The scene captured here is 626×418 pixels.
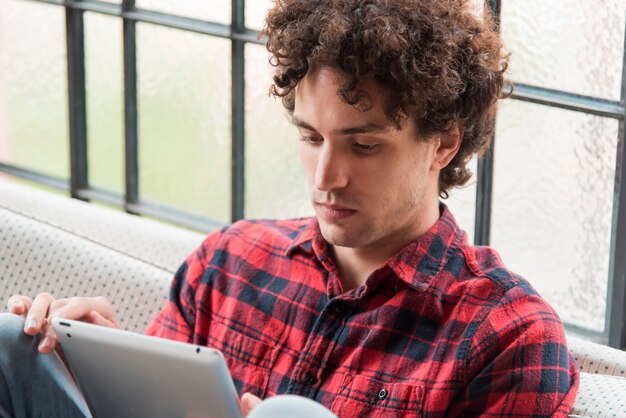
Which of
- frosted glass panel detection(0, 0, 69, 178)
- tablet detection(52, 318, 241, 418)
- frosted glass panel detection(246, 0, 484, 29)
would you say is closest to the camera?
tablet detection(52, 318, 241, 418)

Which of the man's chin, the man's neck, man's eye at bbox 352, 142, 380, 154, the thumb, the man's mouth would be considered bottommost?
the thumb

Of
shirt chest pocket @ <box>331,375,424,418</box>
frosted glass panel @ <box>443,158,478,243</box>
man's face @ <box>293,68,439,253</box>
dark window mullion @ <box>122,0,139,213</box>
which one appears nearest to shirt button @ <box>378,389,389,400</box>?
shirt chest pocket @ <box>331,375,424,418</box>

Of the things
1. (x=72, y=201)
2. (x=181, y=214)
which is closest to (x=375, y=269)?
(x=72, y=201)

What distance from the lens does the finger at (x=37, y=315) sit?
160 cm

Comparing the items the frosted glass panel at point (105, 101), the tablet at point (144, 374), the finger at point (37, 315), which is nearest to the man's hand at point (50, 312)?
the finger at point (37, 315)

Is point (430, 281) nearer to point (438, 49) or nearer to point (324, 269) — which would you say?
point (324, 269)

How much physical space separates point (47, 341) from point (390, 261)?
52 cm

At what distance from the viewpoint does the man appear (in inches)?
58.7

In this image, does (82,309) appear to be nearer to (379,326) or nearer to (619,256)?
(379,326)

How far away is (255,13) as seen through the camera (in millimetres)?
2502

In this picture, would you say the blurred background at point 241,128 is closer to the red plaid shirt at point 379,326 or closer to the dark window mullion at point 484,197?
the dark window mullion at point 484,197

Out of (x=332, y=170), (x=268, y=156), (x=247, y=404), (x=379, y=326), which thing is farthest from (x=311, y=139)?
(x=268, y=156)

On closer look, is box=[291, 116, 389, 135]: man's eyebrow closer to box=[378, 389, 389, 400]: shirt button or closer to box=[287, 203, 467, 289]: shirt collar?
box=[287, 203, 467, 289]: shirt collar

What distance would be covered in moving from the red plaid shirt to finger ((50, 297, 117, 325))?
0.11m
